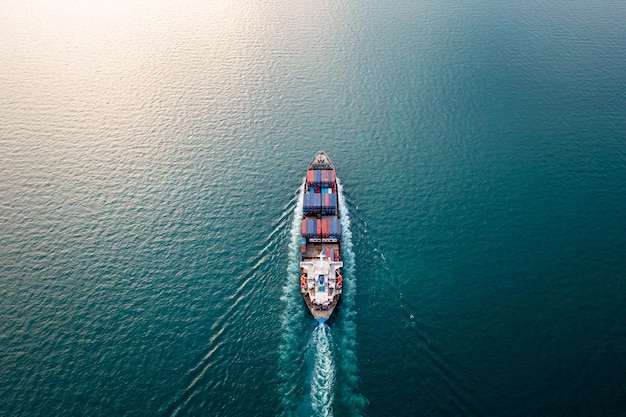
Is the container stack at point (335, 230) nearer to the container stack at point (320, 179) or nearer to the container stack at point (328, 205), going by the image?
the container stack at point (328, 205)

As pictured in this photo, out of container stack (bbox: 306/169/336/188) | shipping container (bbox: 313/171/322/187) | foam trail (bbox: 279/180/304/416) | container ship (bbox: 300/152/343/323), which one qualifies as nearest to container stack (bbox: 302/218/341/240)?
container ship (bbox: 300/152/343/323)

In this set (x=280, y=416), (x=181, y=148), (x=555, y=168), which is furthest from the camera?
(x=181, y=148)

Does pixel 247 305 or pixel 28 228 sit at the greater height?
pixel 28 228

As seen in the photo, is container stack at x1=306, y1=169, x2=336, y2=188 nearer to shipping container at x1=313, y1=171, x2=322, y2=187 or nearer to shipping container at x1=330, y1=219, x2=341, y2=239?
shipping container at x1=313, y1=171, x2=322, y2=187

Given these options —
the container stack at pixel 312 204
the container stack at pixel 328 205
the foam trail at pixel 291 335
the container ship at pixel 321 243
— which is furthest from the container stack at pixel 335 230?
the foam trail at pixel 291 335

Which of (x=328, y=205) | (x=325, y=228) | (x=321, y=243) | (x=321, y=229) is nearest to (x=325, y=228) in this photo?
(x=325, y=228)

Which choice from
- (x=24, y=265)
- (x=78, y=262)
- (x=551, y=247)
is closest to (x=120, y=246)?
(x=78, y=262)

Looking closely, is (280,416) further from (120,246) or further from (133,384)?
(120,246)
